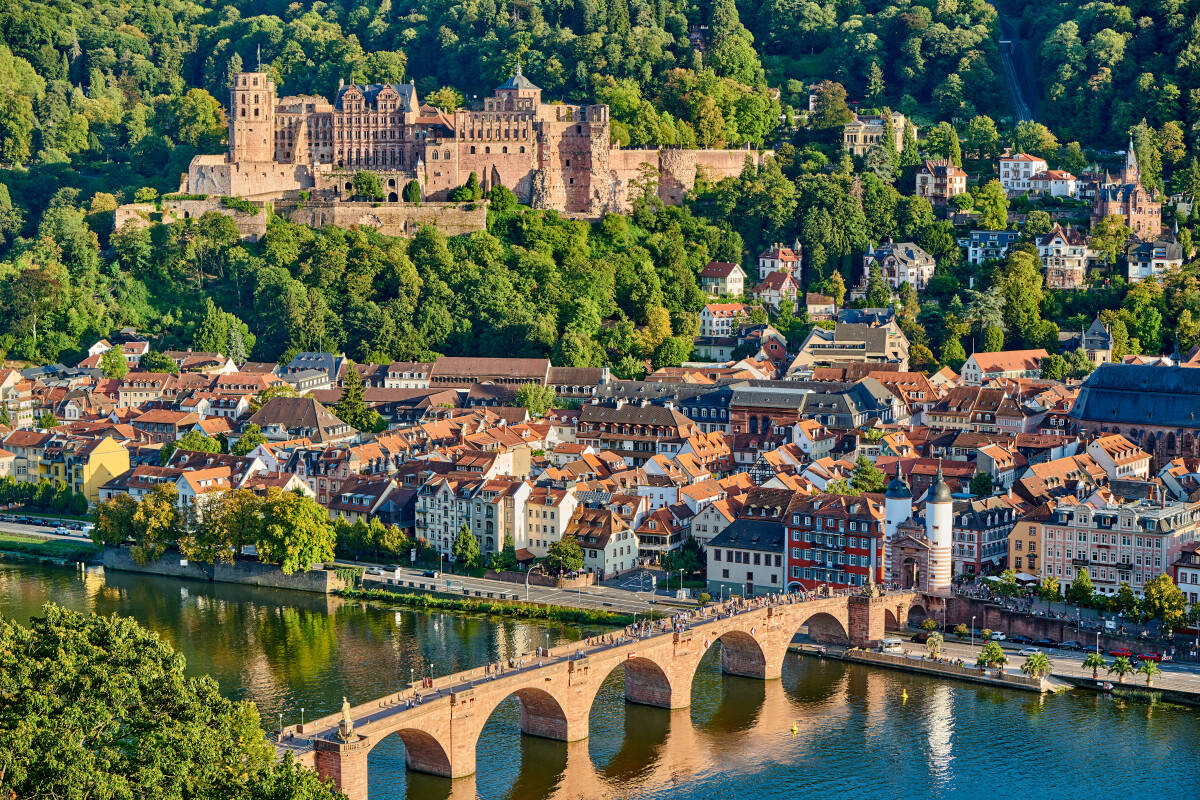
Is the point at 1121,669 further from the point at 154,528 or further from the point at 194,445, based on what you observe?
the point at 194,445

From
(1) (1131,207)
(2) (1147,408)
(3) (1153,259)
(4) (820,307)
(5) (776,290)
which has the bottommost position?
(2) (1147,408)

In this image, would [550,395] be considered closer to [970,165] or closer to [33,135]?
[970,165]

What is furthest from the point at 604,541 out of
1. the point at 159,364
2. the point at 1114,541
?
the point at 159,364

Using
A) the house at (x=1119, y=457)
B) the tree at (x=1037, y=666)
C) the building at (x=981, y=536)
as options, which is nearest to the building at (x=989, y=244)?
the house at (x=1119, y=457)

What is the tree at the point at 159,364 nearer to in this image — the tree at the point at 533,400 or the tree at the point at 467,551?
Answer: the tree at the point at 533,400

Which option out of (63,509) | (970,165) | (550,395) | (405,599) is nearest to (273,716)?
(405,599)

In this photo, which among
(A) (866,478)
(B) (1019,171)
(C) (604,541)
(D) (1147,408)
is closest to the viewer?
(C) (604,541)
